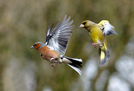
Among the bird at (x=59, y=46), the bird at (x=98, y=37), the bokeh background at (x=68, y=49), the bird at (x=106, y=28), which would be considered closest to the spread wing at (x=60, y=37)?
the bird at (x=59, y=46)

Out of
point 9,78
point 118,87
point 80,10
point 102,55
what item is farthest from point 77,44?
point 102,55

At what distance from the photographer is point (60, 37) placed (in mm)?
4508

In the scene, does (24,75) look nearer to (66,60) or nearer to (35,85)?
(35,85)

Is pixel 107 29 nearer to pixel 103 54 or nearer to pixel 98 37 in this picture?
pixel 98 37

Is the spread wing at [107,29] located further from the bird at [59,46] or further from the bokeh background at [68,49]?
the bokeh background at [68,49]

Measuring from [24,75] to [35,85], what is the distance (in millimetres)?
663

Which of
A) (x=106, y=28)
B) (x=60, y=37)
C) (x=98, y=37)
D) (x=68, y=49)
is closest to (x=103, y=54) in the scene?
(x=98, y=37)

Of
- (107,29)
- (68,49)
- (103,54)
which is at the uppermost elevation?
(107,29)

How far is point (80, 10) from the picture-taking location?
34.2ft

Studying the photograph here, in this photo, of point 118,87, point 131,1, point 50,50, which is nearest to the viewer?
point 50,50

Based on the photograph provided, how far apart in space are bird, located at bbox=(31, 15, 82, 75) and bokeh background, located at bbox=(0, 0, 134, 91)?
546 centimetres

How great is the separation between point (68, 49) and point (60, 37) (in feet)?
20.2

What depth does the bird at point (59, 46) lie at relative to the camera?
4.14 m

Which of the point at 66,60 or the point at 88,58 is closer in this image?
the point at 66,60
